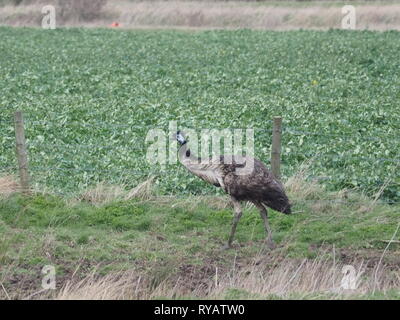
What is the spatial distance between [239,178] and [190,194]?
2.01 m

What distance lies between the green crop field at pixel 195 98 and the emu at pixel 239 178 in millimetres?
2023

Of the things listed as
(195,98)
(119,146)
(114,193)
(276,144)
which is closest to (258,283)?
(276,144)

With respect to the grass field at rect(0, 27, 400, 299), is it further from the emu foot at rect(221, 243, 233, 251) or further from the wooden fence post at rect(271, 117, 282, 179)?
the wooden fence post at rect(271, 117, 282, 179)

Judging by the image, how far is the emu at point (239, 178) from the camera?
9.65 meters

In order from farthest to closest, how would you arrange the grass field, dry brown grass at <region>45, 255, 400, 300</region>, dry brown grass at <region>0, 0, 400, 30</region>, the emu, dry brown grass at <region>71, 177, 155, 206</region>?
dry brown grass at <region>0, 0, 400, 30</region> → dry brown grass at <region>71, 177, 155, 206</region> → the emu → the grass field → dry brown grass at <region>45, 255, 400, 300</region>

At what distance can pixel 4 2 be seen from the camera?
45812mm

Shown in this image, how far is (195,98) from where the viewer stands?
18.7 m

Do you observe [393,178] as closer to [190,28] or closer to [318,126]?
[318,126]

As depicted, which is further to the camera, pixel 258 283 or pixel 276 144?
pixel 276 144

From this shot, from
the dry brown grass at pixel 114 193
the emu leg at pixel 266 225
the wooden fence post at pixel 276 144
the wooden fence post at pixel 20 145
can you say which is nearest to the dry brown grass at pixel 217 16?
the wooden fence post at pixel 276 144

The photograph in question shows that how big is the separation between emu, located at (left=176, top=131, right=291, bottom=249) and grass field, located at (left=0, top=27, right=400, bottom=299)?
622mm

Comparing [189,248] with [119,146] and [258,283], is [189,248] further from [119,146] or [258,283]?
[119,146]

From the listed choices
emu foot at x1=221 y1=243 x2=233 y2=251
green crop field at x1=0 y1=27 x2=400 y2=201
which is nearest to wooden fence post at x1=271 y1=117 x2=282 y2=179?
green crop field at x1=0 y1=27 x2=400 y2=201

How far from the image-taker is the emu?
31.7 feet
